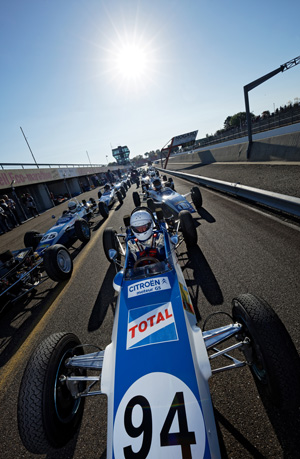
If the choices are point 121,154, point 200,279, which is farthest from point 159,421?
point 121,154

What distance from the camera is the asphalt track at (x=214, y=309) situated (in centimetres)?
179

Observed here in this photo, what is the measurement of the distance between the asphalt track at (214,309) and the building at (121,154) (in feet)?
361

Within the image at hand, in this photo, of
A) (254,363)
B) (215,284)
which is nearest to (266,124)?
(215,284)

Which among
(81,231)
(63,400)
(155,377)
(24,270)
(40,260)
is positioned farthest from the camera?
(81,231)

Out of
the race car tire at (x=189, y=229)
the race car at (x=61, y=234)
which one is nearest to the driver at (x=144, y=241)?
the race car tire at (x=189, y=229)

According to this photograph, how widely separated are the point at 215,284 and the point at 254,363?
1.60 meters

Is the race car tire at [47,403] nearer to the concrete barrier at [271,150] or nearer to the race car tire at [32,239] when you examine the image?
the race car tire at [32,239]

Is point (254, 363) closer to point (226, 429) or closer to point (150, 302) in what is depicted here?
point (226, 429)

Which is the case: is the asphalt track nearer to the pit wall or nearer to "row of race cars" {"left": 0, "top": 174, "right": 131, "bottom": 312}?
"row of race cars" {"left": 0, "top": 174, "right": 131, "bottom": 312}

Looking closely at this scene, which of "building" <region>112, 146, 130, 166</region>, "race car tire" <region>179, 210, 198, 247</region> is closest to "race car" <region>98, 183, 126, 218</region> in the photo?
"race car tire" <region>179, 210, 198, 247</region>

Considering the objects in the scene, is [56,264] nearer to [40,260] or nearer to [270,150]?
[40,260]

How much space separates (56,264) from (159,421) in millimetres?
4084

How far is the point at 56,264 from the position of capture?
4770mm

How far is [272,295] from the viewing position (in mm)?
3068
